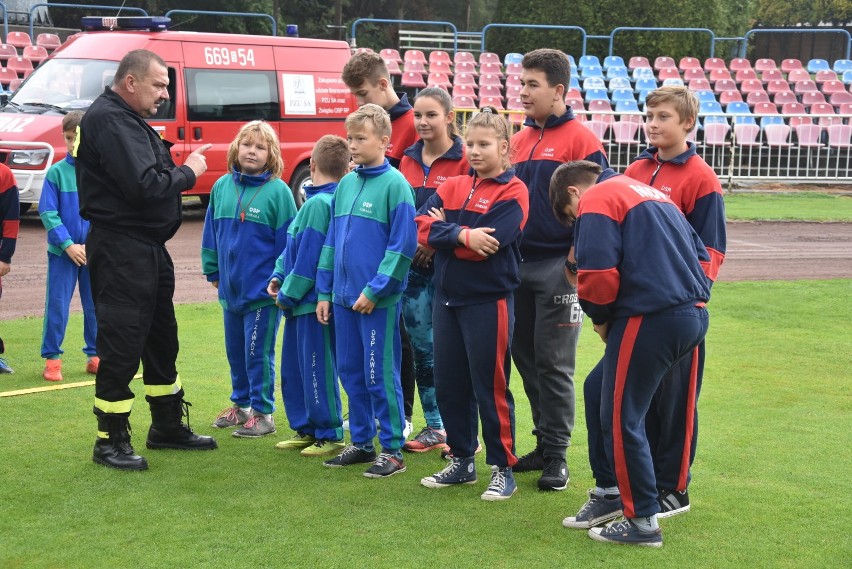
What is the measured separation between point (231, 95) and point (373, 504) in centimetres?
1164

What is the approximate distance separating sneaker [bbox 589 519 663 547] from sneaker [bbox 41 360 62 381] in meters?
4.50

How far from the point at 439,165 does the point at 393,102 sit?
68 cm

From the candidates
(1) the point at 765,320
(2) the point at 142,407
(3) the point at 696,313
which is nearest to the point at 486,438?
(3) the point at 696,313

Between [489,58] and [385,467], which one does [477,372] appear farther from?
[489,58]

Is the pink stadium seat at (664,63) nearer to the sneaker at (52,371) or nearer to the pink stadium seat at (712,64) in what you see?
the pink stadium seat at (712,64)

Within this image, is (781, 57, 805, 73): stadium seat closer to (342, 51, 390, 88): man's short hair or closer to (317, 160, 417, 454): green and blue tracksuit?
(342, 51, 390, 88): man's short hair

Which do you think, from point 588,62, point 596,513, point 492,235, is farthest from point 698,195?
point 588,62

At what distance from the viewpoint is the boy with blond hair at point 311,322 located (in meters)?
5.95

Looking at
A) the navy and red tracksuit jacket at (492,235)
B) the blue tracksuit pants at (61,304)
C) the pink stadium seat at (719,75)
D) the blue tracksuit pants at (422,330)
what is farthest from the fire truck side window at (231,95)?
the pink stadium seat at (719,75)

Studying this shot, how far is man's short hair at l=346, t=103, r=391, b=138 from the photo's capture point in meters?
5.56

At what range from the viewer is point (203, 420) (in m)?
6.74

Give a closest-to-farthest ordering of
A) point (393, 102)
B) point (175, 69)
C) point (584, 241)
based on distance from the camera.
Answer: point (584, 241), point (393, 102), point (175, 69)

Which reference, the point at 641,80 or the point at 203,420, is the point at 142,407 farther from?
the point at 641,80

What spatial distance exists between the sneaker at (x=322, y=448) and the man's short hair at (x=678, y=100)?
2615 mm
